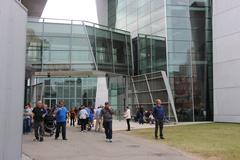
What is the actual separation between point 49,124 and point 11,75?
1477cm

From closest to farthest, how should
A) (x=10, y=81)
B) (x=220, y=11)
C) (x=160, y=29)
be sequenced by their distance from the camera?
(x=10, y=81) < (x=220, y=11) < (x=160, y=29)

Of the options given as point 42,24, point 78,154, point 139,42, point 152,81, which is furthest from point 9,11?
point 139,42

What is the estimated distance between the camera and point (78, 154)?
47.4 ft

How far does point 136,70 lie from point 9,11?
115 feet

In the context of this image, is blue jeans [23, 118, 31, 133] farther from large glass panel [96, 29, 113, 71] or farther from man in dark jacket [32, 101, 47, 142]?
large glass panel [96, 29, 113, 71]

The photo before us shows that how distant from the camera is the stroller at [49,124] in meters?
22.7

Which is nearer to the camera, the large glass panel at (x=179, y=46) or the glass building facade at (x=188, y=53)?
the glass building facade at (x=188, y=53)

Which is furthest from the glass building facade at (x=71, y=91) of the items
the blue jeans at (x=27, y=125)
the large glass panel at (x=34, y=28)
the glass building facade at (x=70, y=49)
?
the blue jeans at (x=27, y=125)

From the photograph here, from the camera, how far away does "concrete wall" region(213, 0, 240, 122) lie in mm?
34000

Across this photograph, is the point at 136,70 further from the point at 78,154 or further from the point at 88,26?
the point at 78,154

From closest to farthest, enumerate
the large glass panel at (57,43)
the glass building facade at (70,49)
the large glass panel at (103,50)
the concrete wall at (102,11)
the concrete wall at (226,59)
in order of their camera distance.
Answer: the concrete wall at (226,59), the glass building facade at (70,49), the large glass panel at (57,43), the large glass panel at (103,50), the concrete wall at (102,11)

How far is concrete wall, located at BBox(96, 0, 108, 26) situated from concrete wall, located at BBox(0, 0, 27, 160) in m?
47.6

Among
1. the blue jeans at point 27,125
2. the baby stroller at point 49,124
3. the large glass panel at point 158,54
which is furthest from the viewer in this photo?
the large glass panel at point 158,54

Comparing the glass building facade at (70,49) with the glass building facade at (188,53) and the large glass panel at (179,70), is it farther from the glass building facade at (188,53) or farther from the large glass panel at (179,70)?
the large glass panel at (179,70)
